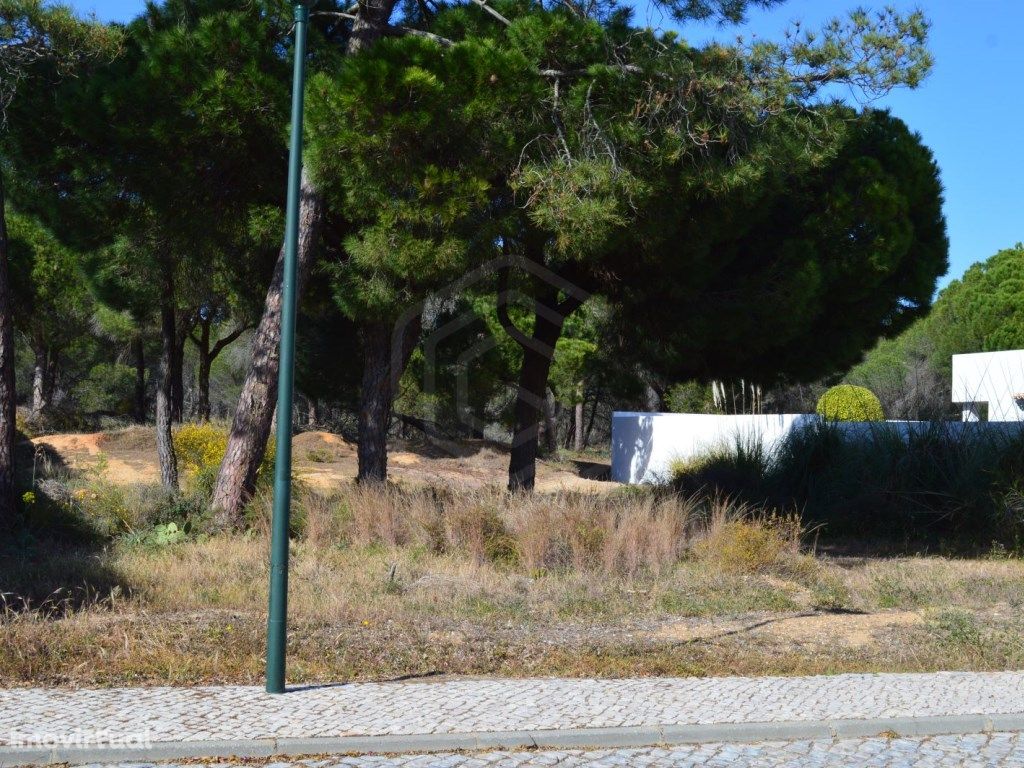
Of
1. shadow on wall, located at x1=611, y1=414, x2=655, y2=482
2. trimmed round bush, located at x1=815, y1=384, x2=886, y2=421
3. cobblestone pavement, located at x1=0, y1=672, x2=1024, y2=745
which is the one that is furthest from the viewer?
shadow on wall, located at x1=611, y1=414, x2=655, y2=482

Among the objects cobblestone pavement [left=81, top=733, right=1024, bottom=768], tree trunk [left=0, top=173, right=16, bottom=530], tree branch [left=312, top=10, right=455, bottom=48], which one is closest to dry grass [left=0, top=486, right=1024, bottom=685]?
tree trunk [left=0, top=173, right=16, bottom=530]

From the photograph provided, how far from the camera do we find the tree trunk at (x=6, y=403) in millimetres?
12781

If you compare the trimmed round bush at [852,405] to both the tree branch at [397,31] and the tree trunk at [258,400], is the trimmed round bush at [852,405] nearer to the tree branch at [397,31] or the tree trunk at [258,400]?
the tree branch at [397,31]

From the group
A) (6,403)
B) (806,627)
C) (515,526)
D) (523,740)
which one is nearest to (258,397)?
(6,403)

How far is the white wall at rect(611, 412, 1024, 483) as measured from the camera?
1692 centimetres

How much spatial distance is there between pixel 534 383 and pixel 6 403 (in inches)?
315

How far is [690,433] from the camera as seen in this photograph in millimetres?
26578

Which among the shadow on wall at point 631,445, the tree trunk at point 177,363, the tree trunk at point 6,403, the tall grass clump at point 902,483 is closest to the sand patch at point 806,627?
the tall grass clump at point 902,483

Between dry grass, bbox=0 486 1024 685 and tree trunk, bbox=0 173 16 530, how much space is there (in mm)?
979

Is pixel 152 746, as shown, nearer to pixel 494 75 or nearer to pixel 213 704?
pixel 213 704

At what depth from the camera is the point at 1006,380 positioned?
26781 millimetres

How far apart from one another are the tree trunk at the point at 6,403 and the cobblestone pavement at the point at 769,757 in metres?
8.57

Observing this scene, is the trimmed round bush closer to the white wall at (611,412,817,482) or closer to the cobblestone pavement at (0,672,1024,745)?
the white wall at (611,412,817,482)

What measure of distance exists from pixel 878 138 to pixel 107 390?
1350 inches
